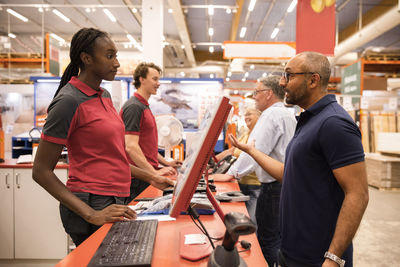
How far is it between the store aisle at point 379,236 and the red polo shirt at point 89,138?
3.48 meters

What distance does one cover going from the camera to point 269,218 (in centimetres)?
284

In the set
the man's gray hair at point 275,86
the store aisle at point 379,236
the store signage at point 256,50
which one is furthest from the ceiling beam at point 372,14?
the man's gray hair at point 275,86

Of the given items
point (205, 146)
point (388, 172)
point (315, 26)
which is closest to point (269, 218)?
point (205, 146)

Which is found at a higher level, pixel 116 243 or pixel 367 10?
pixel 367 10

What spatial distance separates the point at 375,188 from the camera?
8.34m

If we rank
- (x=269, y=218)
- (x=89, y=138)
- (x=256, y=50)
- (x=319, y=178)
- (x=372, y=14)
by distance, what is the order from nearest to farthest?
1. (x=319, y=178)
2. (x=89, y=138)
3. (x=269, y=218)
4. (x=256, y=50)
5. (x=372, y=14)

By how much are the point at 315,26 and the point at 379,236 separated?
394cm

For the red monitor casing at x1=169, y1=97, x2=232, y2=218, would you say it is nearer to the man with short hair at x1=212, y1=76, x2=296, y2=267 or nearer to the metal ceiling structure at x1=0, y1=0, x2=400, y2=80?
the man with short hair at x1=212, y1=76, x2=296, y2=267

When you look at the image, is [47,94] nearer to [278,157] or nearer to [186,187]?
[278,157]

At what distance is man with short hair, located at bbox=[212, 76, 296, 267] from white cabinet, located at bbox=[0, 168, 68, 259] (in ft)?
7.11

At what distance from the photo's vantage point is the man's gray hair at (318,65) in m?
1.62

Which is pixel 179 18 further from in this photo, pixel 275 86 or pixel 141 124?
pixel 141 124

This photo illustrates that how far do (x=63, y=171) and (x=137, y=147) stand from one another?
1441mm

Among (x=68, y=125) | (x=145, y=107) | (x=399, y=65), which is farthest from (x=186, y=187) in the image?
(x=399, y=65)
